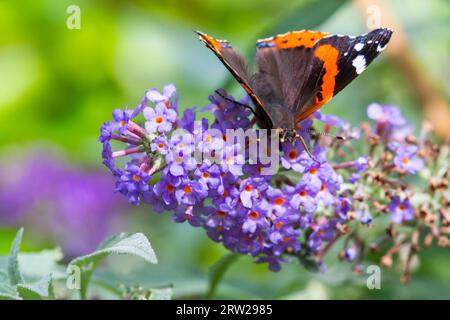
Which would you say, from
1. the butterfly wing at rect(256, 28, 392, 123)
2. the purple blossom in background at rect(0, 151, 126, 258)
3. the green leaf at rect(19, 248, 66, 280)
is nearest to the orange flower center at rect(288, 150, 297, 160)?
the butterfly wing at rect(256, 28, 392, 123)

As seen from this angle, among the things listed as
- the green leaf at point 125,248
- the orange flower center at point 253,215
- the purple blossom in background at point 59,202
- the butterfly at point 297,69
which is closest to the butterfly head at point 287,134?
the butterfly at point 297,69

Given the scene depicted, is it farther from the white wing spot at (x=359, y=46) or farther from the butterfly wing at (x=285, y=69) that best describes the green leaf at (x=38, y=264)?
the white wing spot at (x=359, y=46)

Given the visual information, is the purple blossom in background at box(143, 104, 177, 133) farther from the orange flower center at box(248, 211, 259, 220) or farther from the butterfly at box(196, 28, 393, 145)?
the orange flower center at box(248, 211, 259, 220)

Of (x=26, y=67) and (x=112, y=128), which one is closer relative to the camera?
(x=112, y=128)

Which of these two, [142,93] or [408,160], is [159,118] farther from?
[142,93]

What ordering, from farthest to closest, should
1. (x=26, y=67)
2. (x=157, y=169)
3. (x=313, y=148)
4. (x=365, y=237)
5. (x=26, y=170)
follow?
(x=26, y=67) → (x=26, y=170) → (x=365, y=237) → (x=313, y=148) → (x=157, y=169)

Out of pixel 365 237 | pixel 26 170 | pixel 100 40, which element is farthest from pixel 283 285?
pixel 100 40
